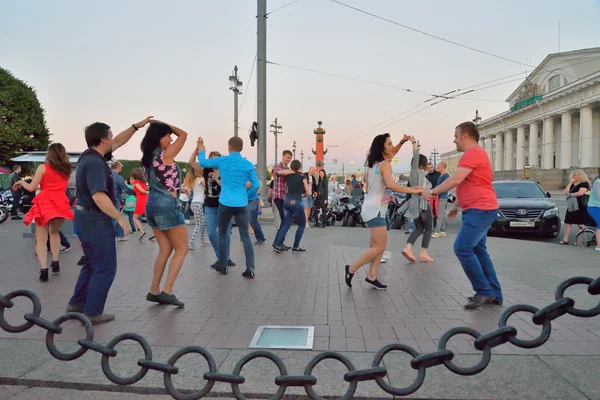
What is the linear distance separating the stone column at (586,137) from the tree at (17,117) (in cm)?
5482

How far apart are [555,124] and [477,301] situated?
6904 centimetres

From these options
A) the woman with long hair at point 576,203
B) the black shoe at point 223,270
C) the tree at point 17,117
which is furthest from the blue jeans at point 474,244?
the tree at point 17,117

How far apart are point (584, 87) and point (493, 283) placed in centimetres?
5509

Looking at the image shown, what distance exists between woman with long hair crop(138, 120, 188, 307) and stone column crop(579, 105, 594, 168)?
56.6 metres

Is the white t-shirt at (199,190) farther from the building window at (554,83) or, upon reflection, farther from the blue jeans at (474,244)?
the building window at (554,83)

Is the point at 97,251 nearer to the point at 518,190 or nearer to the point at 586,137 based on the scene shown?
the point at 518,190

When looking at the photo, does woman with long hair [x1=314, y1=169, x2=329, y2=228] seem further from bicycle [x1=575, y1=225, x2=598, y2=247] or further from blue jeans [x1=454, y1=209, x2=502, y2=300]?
blue jeans [x1=454, y1=209, x2=502, y2=300]

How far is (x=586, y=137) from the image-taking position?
50.6m

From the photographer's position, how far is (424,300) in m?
4.95

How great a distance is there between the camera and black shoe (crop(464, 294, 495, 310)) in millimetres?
4586

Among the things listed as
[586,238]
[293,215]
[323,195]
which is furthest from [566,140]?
[293,215]

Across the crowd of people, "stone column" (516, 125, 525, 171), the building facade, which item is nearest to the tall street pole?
the crowd of people

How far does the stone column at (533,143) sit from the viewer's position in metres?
66.4

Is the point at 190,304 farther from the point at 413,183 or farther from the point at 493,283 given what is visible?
the point at 413,183
